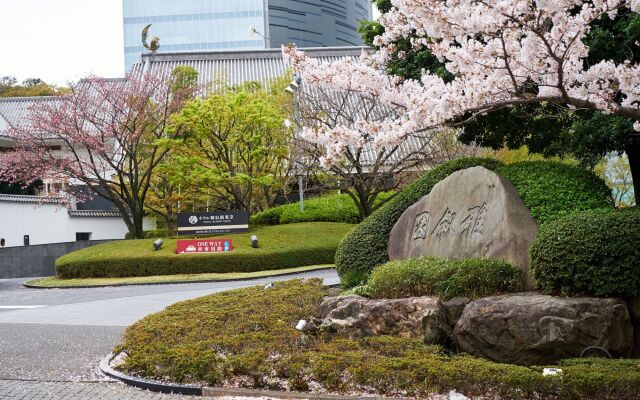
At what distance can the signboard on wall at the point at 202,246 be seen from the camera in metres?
23.1

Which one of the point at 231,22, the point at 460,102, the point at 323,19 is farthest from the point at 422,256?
the point at 323,19

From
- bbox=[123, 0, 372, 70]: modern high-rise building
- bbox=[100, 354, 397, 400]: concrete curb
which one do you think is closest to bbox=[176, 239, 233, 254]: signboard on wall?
bbox=[100, 354, 397, 400]: concrete curb

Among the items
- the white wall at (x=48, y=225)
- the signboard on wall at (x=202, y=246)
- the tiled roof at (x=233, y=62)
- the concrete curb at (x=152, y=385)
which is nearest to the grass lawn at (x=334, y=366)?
the concrete curb at (x=152, y=385)

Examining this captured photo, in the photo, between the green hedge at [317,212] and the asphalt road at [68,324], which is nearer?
the asphalt road at [68,324]

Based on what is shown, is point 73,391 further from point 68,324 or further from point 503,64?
point 503,64

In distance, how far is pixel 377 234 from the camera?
1248cm

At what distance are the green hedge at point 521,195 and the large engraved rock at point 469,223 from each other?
406 millimetres

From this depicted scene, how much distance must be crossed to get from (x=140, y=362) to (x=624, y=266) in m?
5.23

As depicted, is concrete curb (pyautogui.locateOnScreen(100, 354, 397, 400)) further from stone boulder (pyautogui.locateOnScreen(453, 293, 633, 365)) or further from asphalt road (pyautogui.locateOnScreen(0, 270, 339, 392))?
stone boulder (pyautogui.locateOnScreen(453, 293, 633, 365))

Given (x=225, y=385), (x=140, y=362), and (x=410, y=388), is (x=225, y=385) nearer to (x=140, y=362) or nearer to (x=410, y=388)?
(x=140, y=362)

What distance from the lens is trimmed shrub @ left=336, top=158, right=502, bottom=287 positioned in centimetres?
1224

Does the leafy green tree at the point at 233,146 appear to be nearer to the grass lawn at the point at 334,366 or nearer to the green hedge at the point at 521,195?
the green hedge at the point at 521,195

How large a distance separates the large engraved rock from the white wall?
22.0 metres

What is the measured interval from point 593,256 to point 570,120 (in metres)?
5.23
